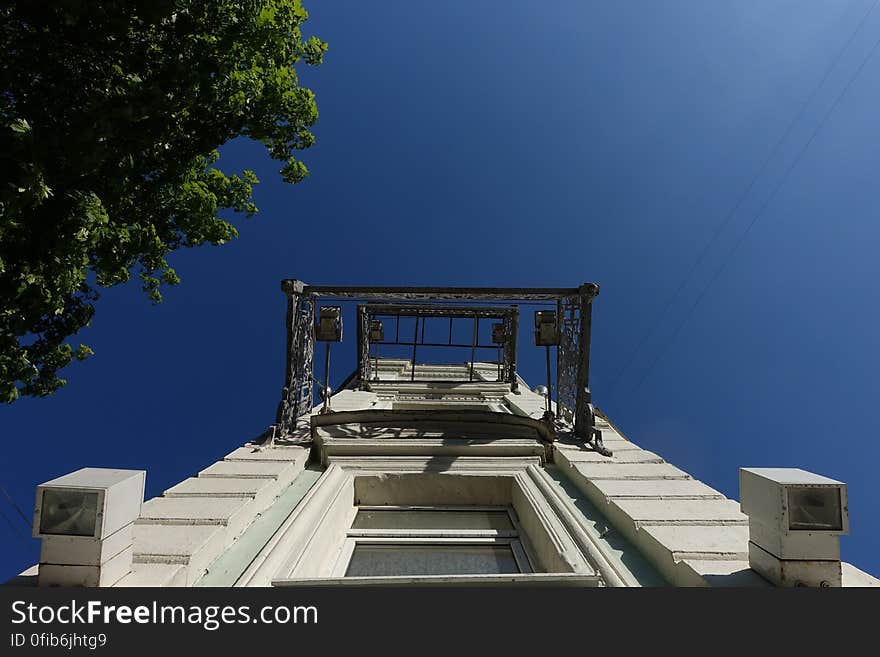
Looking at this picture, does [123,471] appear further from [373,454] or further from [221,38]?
[221,38]

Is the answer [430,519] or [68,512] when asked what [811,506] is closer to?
[430,519]

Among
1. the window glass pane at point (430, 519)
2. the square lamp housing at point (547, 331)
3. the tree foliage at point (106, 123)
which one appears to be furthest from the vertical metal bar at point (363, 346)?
the window glass pane at point (430, 519)

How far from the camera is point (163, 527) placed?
3451 millimetres

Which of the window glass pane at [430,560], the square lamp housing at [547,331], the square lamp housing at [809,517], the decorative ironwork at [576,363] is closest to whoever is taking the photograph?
the square lamp housing at [809,517]

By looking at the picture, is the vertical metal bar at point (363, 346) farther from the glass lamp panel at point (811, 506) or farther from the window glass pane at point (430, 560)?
the glass lamp panel at point (811, 506)

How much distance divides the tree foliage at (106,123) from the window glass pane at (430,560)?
7.15m

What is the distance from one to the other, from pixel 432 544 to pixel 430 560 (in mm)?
210

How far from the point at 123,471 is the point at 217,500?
155 centimetres

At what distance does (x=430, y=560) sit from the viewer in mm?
4145

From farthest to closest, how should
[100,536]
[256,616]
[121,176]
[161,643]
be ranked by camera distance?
[121,176] < [100,536] < [256,616] < [161,643]

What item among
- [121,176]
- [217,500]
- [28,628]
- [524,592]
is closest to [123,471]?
[28,628]

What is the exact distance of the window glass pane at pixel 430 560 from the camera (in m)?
4.00

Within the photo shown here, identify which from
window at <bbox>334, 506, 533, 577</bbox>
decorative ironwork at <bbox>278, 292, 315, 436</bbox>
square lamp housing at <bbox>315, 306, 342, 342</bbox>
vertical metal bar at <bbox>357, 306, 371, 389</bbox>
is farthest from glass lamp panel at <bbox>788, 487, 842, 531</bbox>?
vertical metal bar at <bbox>357, 306, 371, 389</bbox>

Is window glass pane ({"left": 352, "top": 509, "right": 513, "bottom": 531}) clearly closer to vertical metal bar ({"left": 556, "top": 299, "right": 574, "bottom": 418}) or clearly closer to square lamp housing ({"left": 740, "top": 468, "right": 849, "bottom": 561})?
square lamp housing ({"left": 740, "top": 468, "right": 849, "bottom": 561})
